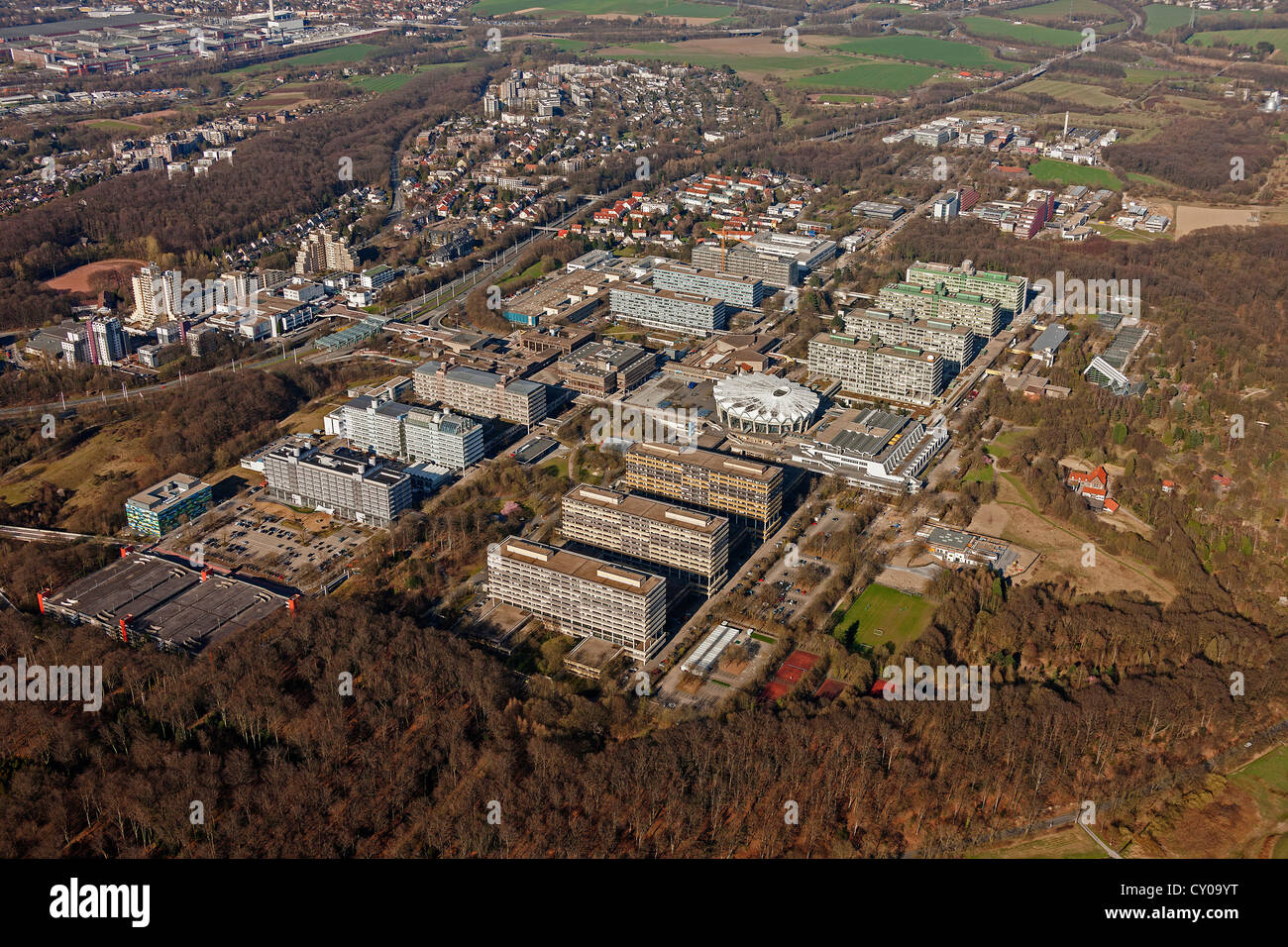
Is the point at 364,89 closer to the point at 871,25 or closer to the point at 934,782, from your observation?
the point at 871,25

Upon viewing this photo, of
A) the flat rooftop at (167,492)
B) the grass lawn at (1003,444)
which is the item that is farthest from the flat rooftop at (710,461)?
the flat rooftop at (167,492)

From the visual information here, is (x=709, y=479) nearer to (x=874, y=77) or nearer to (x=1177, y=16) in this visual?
(x=874, y=77)

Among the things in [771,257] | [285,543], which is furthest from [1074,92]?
[285,543]

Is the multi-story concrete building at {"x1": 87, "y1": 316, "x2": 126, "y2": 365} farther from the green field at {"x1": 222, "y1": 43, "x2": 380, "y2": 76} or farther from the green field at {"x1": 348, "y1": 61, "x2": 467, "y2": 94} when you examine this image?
the green field at {"x1": 222, "y1": 43, "x2": 380, "y2": 76}

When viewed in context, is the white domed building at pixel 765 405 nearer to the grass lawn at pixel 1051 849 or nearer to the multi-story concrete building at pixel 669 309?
the multi-story concrete building at pixel 669 309

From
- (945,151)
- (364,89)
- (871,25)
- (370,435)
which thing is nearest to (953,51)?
(871,25)

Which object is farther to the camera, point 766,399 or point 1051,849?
point 766,399
